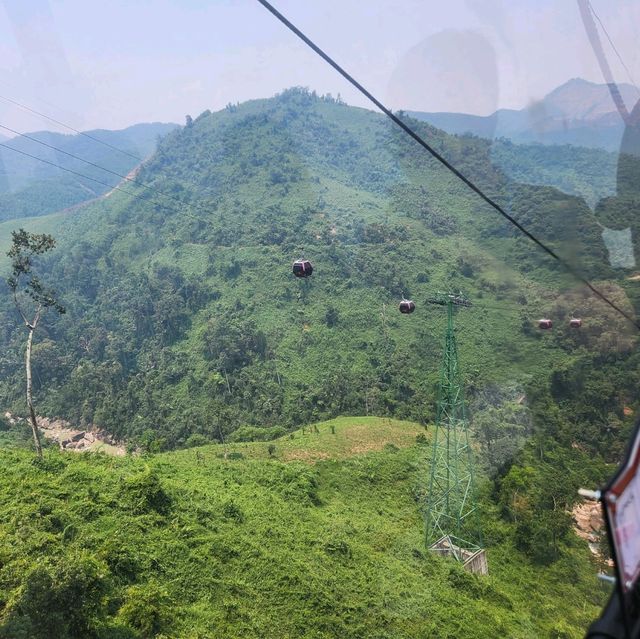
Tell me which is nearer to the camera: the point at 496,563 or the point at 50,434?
the point at 496,563

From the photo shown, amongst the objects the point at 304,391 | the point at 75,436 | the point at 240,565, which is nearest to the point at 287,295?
the point at 304,391

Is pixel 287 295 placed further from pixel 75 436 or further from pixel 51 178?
pixel 51 178

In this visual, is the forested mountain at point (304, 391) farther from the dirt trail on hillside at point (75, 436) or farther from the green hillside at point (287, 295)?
the dirt trail on hillside at point (75, 436)

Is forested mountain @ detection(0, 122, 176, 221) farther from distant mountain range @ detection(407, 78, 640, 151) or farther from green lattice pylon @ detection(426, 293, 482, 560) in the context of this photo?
green lattice pylon @ detection(426, 293, 482, 560)

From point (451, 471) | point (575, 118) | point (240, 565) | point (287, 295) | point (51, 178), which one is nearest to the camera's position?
point (240, 565)

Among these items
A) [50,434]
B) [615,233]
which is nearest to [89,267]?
[50,434]

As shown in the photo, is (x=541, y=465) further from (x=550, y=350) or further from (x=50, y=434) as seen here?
(x=50, y=434)

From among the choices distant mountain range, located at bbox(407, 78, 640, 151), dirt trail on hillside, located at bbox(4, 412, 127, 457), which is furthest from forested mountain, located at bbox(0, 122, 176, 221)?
distant mountain range, located at bbox(407, 78, 640, 151)
